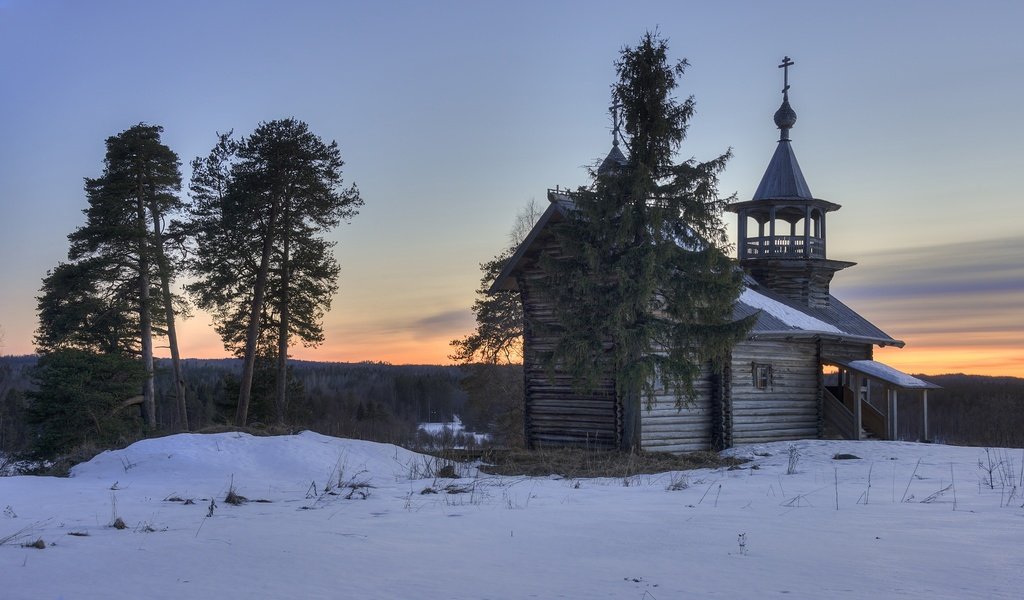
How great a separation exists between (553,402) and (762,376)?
22.6 ft

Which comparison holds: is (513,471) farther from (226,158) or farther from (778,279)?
(226,158)

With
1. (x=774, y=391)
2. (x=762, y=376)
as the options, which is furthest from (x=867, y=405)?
(x=762, y=376)

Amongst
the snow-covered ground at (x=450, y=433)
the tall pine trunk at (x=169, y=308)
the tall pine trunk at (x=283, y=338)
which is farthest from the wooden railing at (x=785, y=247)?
the tall pine trunk at (x=169, y=308)

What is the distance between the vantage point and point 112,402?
29.9 meters

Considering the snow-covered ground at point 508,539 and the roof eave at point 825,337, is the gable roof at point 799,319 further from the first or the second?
the snow-covered ground at point 508,539

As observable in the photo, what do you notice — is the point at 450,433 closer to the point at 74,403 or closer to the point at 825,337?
the point at 74,403

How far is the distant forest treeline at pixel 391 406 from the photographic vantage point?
35.3 meters

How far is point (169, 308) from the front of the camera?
1293 inches

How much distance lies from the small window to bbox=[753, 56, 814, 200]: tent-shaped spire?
9.25 m

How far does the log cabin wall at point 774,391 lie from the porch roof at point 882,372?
37.0 inches

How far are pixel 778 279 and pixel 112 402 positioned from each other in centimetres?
2586

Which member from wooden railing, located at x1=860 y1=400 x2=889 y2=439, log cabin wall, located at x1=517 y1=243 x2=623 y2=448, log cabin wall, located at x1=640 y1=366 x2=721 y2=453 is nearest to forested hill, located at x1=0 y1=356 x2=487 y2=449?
log cabin wall, located at x1=517 y1=243 x2=623 y2=448

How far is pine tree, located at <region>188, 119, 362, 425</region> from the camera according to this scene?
30.3 m

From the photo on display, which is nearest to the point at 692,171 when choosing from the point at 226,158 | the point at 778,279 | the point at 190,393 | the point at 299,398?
the point at 778,279
